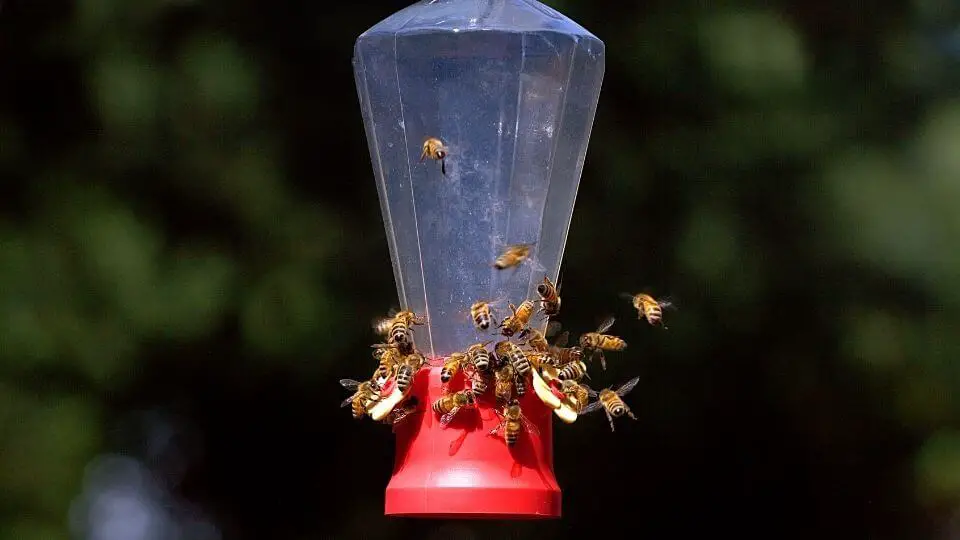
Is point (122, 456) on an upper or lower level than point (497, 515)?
lower

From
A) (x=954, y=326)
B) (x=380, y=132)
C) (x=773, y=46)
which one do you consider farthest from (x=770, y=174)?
(x=380, y=132)

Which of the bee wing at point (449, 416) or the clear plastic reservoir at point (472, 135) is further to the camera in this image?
the clear plastic reservoir at point (472, 135)

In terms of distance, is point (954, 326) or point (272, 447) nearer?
point (954, 326)

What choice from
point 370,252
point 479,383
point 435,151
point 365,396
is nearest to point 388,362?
point 365,396

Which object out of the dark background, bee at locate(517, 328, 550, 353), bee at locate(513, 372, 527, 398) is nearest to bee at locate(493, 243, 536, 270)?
bee at locate(517, 328, 550, 353)

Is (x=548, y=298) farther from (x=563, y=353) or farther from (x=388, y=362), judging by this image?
(x=388, y=362)

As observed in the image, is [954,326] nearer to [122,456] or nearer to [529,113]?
[529,113]

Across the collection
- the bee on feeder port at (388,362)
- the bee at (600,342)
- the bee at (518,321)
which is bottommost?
the bee at (600,342)

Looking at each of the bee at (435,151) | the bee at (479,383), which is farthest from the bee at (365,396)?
the bee at (435,151)

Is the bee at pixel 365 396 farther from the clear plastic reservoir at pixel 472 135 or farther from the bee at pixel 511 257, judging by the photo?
the bee at pixel 511 257
